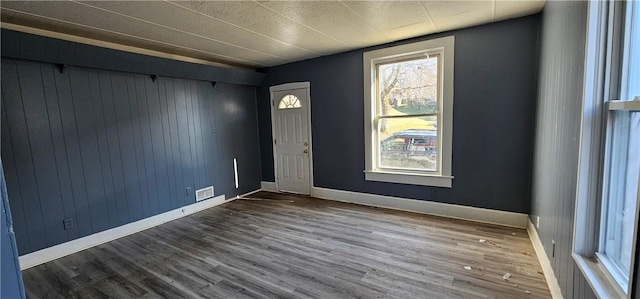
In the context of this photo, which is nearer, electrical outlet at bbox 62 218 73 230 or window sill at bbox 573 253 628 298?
window sill at bbox 573 253 628 298

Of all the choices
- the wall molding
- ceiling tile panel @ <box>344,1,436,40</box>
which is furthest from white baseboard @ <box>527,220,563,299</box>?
ceiling tile panel @ <box>344,1,436,40</box>

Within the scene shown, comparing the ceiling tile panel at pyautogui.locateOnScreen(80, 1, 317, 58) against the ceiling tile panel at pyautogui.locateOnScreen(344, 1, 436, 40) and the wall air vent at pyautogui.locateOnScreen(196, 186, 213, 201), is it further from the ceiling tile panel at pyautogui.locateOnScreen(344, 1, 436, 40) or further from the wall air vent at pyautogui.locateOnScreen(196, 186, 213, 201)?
the wall air vent at pyautogui.locateOnScreen(196, 186, 213, 201)

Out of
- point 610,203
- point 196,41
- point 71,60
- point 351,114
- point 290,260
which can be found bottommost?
point 290,260

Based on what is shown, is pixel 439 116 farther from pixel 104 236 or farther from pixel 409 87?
pixel 104 236

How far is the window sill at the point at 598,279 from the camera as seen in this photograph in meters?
1.17

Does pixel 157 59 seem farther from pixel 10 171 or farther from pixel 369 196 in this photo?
pixel 369 196

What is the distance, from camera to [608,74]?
1.36 meters

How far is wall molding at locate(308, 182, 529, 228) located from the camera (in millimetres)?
3305

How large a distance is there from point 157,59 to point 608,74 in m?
4.34

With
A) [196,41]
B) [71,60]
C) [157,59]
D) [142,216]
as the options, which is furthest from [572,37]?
[142,216]

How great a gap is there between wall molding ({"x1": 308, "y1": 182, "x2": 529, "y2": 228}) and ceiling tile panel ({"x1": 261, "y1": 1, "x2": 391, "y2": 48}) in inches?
90.7

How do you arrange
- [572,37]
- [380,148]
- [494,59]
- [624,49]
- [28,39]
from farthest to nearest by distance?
1. [380,148]
2. [494,59]
3. [28,39]
4. [572,37]
5. [624,49]

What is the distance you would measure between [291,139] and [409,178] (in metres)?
2.24

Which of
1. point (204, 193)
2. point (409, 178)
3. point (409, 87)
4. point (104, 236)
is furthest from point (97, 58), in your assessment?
point (409, 178)
